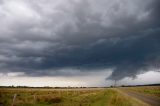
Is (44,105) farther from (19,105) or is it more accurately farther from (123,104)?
(123,104)

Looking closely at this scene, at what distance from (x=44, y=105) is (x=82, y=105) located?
270 inches

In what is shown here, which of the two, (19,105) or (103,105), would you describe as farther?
(19,105)

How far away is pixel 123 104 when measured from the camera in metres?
34.7

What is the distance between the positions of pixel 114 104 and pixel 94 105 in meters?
2.38

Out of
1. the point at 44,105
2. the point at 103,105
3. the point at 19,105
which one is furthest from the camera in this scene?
the point at 44,105

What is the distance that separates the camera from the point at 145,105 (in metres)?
35.3

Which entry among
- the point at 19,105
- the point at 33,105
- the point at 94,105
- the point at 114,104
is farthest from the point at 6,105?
the point at 114,104

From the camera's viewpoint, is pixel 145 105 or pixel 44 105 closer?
pixel 145 105

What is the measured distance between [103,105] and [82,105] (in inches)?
92.9

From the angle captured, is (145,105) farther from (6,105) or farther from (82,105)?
(6,105)

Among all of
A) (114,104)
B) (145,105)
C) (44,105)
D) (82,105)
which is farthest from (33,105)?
(145,105)

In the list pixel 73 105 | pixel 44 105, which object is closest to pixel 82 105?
pixel 73 105

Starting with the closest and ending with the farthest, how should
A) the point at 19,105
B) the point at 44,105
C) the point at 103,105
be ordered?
1. the point at 103,105
2. the point at 19,105
3. the point at 44,105

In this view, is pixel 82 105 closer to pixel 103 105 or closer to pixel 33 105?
pixel 103 105
